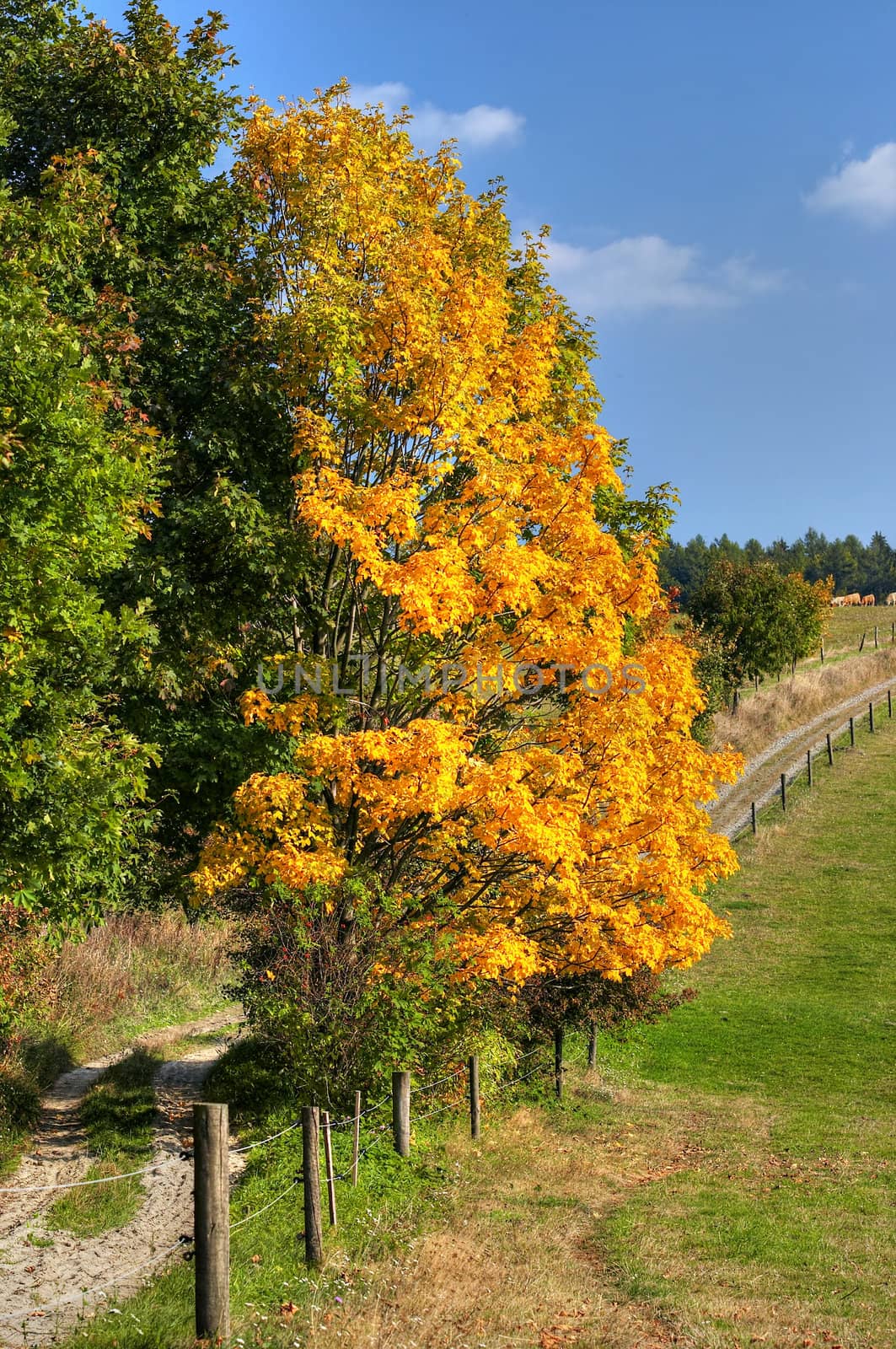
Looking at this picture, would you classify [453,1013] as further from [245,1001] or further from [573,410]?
[573,410]

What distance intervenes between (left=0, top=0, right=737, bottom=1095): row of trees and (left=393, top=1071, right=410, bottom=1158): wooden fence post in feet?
1.40

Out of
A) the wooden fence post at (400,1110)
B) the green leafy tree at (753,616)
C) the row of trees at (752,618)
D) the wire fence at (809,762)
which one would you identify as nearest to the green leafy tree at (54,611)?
the wooden fence post at (400,1110)

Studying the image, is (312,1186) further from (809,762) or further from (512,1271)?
(809,762)

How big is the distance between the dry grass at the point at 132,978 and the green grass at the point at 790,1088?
1087 cm

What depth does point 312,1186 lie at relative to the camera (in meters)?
9.91

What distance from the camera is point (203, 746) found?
15.2 metres

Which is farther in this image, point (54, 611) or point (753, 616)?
point (753, 616)

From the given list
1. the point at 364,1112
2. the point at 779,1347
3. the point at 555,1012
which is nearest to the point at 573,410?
the point at 555,1012

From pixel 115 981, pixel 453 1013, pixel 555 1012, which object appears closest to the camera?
pixel 453 1013

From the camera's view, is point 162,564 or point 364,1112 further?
point 162,564

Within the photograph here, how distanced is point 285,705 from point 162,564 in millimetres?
2656

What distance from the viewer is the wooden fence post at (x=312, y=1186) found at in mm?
9875

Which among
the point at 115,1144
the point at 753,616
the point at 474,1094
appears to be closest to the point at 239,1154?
the point at 115,1144

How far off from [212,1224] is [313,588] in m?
10.9
